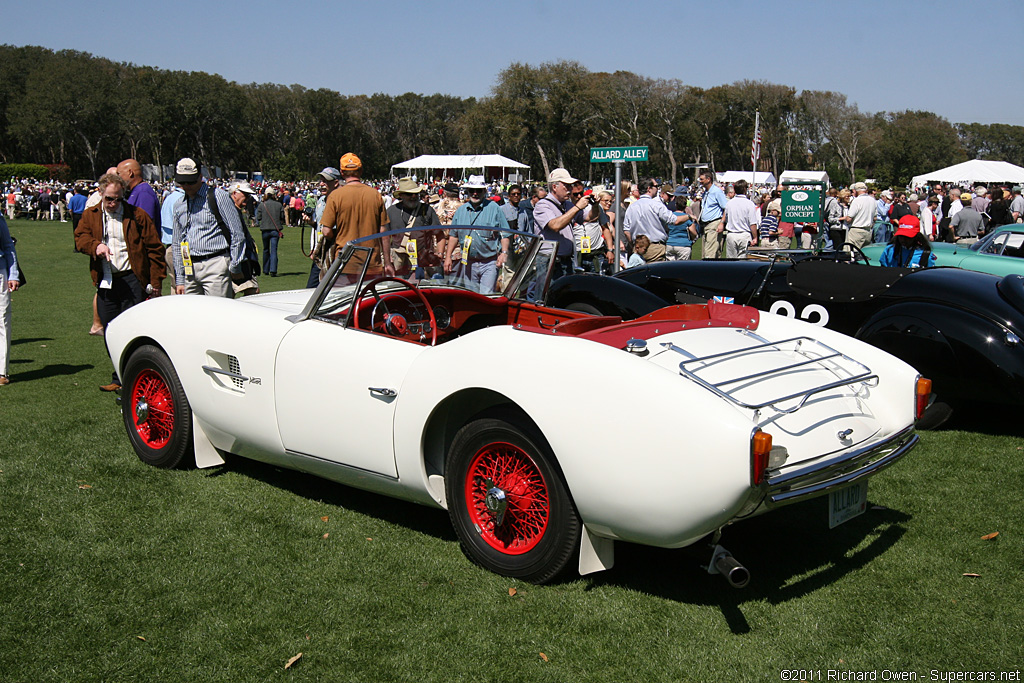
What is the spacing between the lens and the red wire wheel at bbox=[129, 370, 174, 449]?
4867 mm

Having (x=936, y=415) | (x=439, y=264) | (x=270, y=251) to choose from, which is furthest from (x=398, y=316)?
(x=270, y=251)

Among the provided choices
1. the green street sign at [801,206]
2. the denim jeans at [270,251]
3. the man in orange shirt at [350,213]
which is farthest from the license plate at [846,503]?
the green street sign at [801,206]

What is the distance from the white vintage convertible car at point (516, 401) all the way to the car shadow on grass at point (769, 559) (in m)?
0.37

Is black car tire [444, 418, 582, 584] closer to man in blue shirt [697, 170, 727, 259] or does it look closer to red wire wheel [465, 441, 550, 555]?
red wire wheel [465, 441, 550, 555]

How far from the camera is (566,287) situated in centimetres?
750

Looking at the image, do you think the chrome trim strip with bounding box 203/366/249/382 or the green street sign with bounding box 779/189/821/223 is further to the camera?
the green street sign with bounding box 779/189/821/223

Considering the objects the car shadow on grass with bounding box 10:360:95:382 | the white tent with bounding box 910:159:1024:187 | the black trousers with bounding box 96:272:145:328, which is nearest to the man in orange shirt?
the black trousers with bounding box 96:272:145:328

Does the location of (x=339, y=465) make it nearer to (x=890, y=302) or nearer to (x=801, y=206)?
(x=890, y=302)

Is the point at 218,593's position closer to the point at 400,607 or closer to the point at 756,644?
the point at 400,607

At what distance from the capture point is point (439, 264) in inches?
179

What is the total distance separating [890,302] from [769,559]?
10.2 ft

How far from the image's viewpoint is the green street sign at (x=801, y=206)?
20.5 metres

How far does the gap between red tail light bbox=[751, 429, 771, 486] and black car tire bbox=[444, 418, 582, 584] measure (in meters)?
0.73

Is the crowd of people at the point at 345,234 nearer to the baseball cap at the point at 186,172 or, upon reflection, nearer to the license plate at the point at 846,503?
the baseball cap at the point at 186,172
